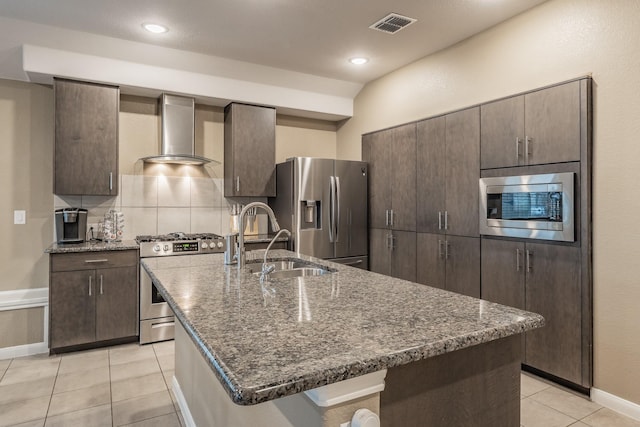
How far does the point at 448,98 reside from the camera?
3.67 meters

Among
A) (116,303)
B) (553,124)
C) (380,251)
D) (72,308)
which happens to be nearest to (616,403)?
(553,124)

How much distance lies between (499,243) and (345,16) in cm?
218

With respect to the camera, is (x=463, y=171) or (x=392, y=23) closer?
(x=392, y=23)

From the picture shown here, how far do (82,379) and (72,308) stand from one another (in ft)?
2.33

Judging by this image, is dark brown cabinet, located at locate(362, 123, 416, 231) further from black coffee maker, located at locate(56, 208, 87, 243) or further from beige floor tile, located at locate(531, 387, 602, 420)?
black coffee maker, located at locate(56, 208, 87, 243)

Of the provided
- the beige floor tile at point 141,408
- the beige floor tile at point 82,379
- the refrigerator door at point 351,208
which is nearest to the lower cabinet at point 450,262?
the refrigerator door at point 351,208

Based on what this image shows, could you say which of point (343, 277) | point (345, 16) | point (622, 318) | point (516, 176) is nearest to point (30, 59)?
point (345, 16)

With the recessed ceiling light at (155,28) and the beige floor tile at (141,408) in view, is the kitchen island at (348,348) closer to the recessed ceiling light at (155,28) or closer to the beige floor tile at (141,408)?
the beige floor tile at (141,408)

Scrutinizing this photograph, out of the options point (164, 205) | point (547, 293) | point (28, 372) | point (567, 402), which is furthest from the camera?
point (164, 205)

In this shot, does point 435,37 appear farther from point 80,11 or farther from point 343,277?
point 80,11

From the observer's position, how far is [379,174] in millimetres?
4398

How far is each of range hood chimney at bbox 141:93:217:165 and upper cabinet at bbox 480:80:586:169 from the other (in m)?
2.69

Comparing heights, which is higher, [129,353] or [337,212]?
[337,212]

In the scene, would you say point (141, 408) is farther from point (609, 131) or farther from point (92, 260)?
point (609, 131)
